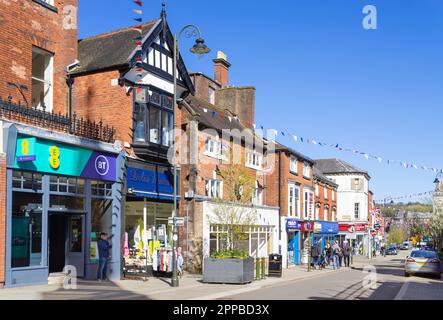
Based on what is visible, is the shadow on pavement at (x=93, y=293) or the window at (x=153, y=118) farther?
the window at (x=153, y=118)

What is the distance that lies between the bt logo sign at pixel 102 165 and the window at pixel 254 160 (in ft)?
49.5

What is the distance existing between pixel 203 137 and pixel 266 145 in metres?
10.2

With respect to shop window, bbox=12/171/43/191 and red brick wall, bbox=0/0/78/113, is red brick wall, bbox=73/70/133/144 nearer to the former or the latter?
red brick wall, bbox=0/0/78/113

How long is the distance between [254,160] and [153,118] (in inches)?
538

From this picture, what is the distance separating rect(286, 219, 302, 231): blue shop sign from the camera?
4028 centimetres

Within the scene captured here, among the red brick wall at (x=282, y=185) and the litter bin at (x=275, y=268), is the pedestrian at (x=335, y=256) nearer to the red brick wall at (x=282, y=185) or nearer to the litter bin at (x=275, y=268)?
the red brick wall at (x=282, y=185)

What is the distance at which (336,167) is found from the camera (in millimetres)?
75938

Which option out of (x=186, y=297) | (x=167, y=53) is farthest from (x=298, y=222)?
(x=186, y=297)

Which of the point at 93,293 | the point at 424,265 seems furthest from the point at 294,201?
the point at 93,293

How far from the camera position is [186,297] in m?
16.4

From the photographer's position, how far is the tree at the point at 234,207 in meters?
26.5

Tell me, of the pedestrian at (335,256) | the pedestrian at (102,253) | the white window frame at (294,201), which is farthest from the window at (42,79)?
the white window frame at (294,201)

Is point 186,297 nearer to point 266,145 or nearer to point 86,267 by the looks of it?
point 86,267
